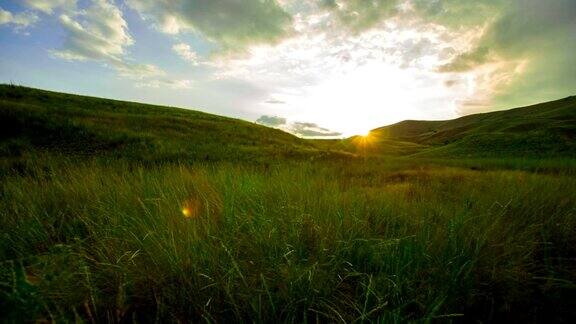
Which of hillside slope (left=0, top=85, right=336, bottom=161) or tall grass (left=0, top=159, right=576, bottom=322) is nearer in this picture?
tall grass (left=0, top=159, right=576, bottom=322)

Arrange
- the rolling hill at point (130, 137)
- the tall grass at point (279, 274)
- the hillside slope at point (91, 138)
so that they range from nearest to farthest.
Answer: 1. the tall grass at point (279, 274)
2. the hillside slope at point (91, 138)
3. the rolling hill at point (130, 137)

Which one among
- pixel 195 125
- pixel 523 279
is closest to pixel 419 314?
pixel 523 279

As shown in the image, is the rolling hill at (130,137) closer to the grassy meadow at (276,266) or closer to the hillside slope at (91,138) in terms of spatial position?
the hillside slope at (91,138)

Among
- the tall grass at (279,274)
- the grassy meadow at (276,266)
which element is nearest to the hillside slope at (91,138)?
the grassy meadow at (276,266)

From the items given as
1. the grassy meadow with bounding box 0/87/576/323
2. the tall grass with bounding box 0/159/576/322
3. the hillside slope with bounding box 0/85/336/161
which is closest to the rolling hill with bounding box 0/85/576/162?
the hillside slope with bounding box 0/85/336/161

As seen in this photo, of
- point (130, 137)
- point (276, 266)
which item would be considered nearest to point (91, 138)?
point (130, 137)

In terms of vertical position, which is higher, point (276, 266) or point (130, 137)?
point (276, 266)

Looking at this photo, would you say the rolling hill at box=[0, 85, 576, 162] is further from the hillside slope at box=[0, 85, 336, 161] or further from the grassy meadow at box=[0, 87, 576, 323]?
the grassy meadow at box=[0, 87, 576, 323]

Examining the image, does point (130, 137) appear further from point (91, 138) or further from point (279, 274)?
point (279, 274)

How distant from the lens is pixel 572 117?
37250 mm

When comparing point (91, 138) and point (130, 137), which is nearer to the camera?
point (91, 138)

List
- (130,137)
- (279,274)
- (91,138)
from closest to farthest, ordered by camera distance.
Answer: (279,274)
(91,138)
(130,137)

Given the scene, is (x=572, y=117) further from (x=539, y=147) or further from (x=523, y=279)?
(x=523, y=279)

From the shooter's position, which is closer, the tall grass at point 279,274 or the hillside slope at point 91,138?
the tall grass at point 279,274
